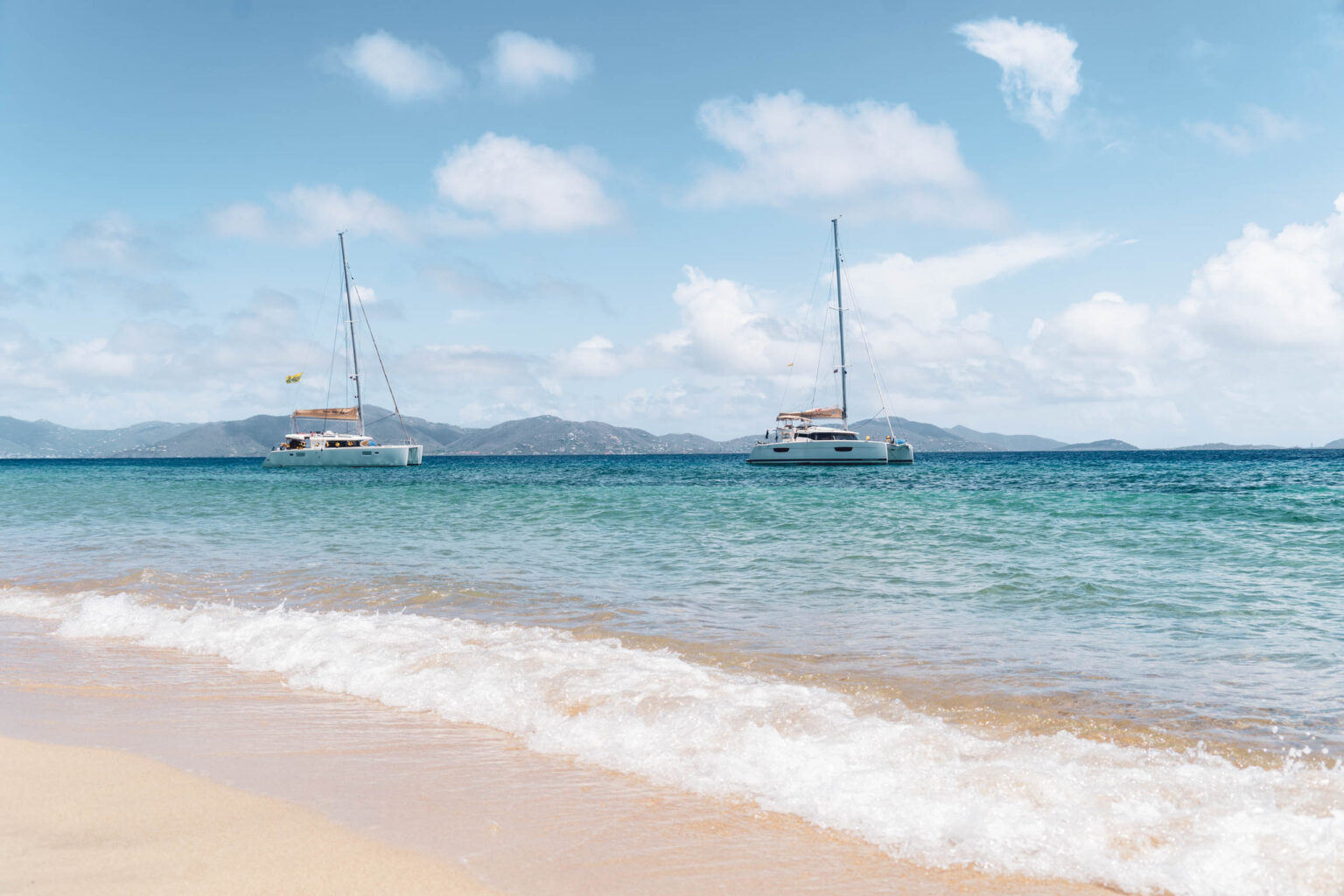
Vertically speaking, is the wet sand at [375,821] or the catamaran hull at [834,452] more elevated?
the catamaran hull at [834,452]

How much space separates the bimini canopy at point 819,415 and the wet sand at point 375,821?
6700 cm

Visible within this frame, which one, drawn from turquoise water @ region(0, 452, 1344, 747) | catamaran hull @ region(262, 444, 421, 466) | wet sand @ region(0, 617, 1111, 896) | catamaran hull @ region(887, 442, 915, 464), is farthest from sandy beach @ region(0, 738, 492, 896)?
catamaran hull @ region(262, 444, 421, 466)

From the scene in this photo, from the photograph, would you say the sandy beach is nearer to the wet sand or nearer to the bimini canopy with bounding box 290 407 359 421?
the wet sand

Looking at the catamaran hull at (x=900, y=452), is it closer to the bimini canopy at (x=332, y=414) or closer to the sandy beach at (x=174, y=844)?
the bimini canopy at (x=332, y=414)

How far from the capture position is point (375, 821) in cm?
372

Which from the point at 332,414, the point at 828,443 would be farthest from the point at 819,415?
the point at 332,414

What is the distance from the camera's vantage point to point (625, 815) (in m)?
3.87

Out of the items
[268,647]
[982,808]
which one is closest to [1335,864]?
[982,808]

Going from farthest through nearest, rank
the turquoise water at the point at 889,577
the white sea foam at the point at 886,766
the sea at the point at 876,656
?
the turquoise water at the point at 889,577
the sea at the point at 876,656
the white sea foam at the point at 886,766

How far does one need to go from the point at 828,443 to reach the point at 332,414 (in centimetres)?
4725

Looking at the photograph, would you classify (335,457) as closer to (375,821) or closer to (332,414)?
(332,414)

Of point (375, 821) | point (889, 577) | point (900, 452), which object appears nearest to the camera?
point (375, 821)

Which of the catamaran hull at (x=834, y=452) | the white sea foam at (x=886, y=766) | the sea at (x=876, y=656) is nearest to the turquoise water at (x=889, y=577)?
the sea at (x=876, y=656)

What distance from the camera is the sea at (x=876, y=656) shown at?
380cm
